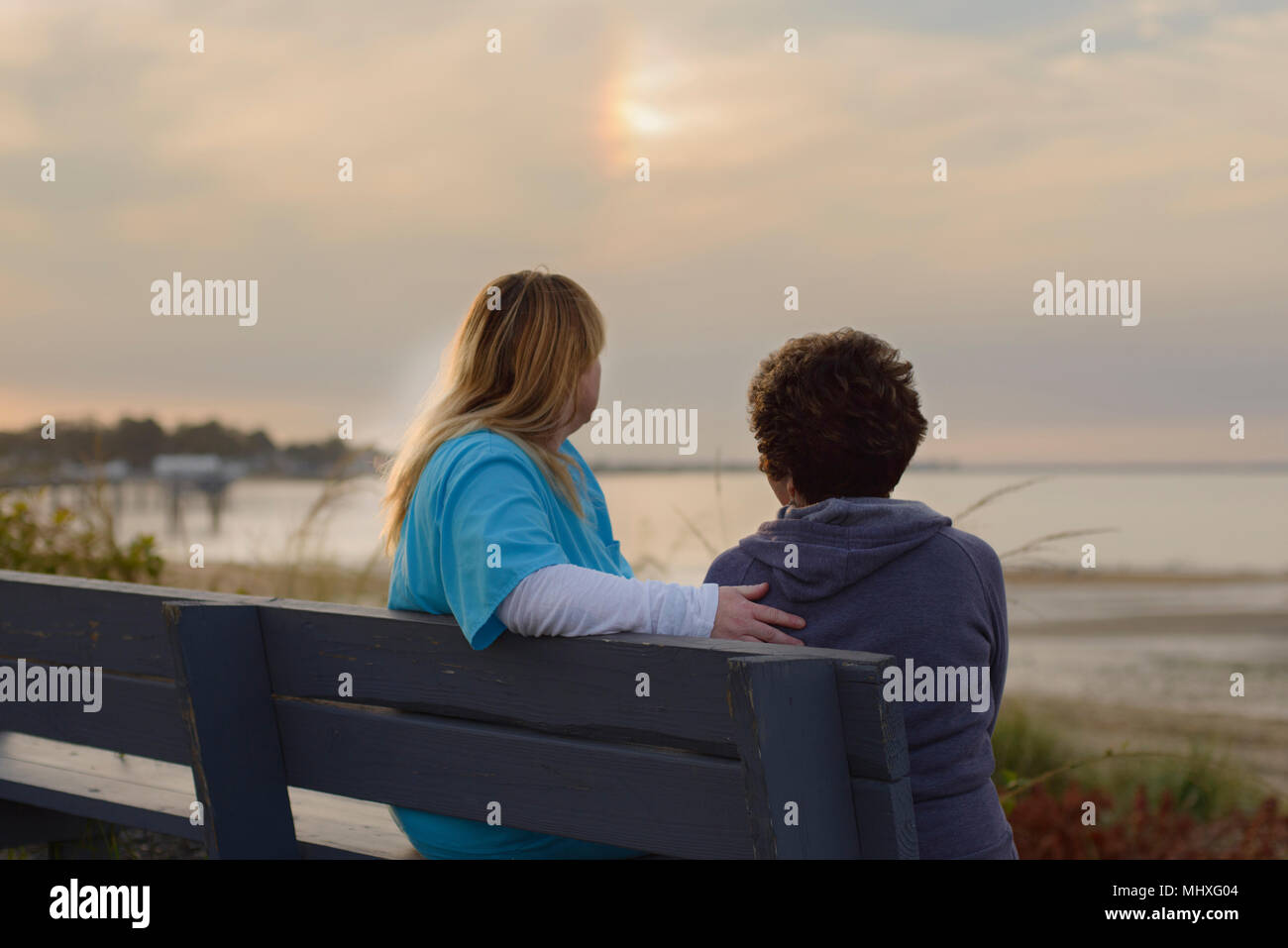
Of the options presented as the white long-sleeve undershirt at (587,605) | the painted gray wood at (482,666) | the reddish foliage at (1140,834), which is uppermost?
the white long-sleeve undershirt at (587,605)

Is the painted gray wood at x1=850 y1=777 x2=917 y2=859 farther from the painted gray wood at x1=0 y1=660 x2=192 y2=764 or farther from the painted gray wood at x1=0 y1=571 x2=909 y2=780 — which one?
the painted gray wood at x1=0 y1=660 x2=192 y2=764

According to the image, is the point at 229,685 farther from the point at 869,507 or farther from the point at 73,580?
the point at 869,507

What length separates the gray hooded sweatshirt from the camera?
6.16 feet

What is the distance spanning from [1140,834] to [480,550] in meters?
4.35

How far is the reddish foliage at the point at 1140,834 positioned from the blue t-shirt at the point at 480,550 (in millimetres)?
3388

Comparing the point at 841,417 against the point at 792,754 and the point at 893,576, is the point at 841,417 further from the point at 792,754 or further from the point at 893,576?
the point at 792,754

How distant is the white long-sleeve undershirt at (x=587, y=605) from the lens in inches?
66.4

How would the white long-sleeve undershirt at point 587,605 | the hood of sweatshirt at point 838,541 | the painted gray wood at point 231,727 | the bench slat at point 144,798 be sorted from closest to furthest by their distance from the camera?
1. the white long-sleeve undershirt at point 587,605
2. the hood of sweatshirt at point 838,541
3. the painted gray wood at point 231,727
4. the bench slat at point 144,798

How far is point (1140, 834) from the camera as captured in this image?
16.9ft

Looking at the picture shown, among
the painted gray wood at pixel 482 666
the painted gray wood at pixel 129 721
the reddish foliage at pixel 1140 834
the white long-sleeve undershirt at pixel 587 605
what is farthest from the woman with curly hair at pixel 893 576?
the reddish foliage at pixel 1140 834

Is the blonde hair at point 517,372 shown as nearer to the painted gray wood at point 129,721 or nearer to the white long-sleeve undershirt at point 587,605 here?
the white long-sleeve undershirt at point 587,605

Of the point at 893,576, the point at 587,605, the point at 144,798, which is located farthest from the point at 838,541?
the point at 144,798

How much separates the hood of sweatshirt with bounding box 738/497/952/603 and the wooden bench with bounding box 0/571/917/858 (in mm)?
376
